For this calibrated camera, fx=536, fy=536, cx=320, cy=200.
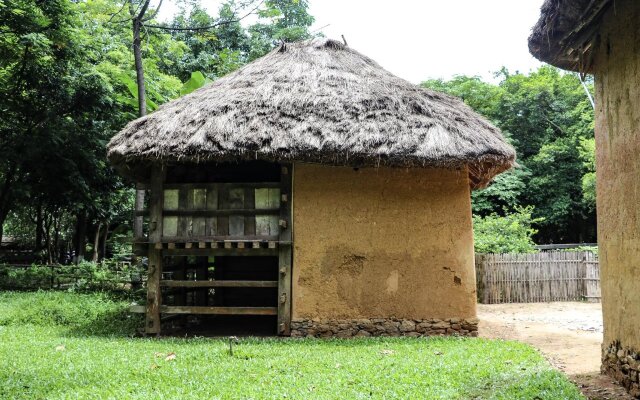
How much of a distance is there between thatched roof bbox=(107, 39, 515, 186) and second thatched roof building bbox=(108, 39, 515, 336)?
0.03 metres

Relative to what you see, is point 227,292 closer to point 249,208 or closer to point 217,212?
point 217,212

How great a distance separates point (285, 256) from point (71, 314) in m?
5.04

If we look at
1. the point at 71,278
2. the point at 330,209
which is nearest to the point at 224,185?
the point at 330,209

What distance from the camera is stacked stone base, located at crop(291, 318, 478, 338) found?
877 cm

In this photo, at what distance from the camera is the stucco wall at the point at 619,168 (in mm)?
5227

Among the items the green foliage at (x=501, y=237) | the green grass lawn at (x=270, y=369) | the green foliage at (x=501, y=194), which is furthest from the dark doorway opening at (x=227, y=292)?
the green foliage at (x=501, y=194)

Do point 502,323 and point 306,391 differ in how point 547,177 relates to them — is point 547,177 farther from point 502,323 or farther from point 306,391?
point 306,391

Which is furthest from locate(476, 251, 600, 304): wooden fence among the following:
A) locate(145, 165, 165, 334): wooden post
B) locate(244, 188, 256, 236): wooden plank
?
locate(145, 165, 165, 334): wooden post

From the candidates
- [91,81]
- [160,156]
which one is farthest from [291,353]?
[91,81]

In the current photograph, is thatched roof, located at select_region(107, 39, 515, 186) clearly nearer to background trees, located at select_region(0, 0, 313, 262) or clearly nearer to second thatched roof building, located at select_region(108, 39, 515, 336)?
second thatched roof building, located at select_region(108, 39, 515, 336)

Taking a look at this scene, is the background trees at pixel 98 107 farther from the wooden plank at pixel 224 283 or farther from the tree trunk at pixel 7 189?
the wooden plank at pixel 224 283

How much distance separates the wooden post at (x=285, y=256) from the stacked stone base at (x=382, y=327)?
18cm

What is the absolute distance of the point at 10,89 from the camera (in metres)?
16.7

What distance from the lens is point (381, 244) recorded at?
29.3 ft
